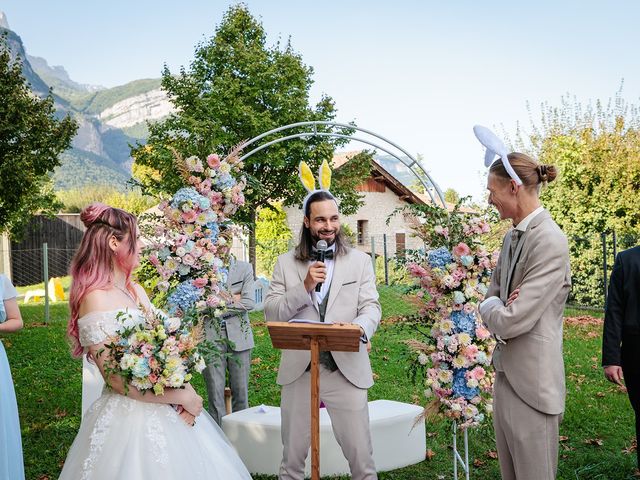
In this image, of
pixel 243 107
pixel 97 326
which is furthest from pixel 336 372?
pixel 243 107

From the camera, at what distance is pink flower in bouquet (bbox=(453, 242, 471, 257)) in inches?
191

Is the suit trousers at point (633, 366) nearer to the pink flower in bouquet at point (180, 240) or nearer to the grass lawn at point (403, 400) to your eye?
the grass lawn at point (403, 400)

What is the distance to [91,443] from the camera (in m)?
3.17

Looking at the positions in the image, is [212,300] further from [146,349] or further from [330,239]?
[146,349]

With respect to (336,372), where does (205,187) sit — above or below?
above

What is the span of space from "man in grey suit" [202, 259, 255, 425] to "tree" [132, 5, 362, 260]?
13.8 metres

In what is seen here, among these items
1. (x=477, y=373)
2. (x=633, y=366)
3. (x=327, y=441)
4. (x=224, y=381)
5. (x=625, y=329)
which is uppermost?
(x=625, y=329)

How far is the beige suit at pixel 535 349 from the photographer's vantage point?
3027mm

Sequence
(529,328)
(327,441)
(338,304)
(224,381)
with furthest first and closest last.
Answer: (224,381)
(327,441)
(338,304)
(529,328)

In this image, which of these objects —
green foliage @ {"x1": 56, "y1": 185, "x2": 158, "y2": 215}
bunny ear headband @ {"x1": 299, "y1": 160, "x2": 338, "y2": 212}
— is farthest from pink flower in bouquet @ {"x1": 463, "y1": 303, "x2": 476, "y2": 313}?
green foliage @ {"x1": 56, "y1": 185, "x2": 158, "y2": 215}

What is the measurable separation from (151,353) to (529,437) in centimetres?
183

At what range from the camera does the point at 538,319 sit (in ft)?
10.0

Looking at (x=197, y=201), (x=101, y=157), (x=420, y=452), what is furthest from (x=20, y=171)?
(x=101, y=157)

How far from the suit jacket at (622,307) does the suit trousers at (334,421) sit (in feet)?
5.35
